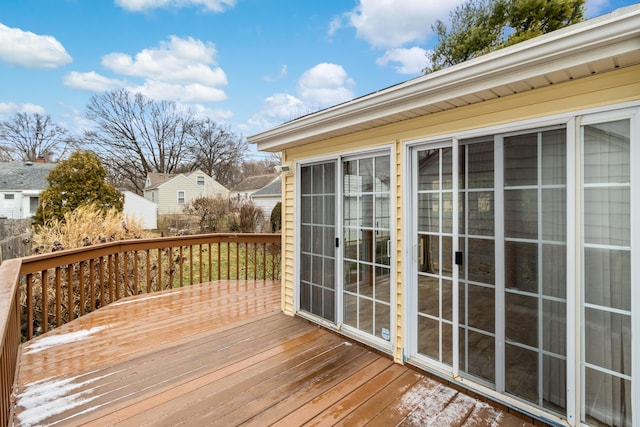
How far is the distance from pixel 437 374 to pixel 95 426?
240cm

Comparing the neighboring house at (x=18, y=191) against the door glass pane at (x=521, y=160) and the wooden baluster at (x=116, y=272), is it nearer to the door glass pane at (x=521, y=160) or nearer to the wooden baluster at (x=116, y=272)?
the wooden baluster at (x=116, y=272)

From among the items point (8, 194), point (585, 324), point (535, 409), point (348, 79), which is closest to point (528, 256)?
point (585, 324)

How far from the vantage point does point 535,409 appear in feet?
6.51

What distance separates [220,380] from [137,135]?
24.3 meters

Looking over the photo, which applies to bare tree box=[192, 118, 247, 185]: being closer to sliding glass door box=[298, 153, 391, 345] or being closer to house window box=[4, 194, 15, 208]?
house window box=[4, 194, 15, 208]

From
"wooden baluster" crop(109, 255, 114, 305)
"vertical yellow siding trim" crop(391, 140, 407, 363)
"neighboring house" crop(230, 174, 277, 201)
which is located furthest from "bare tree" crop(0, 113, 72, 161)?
"vertical yellow siding trim" crop(391, 140, 407, 363)

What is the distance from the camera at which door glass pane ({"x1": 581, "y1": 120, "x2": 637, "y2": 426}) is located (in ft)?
5.56

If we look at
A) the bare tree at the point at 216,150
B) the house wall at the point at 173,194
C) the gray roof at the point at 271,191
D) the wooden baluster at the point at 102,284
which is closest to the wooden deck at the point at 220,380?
the wooden baluster at the point at 102,284

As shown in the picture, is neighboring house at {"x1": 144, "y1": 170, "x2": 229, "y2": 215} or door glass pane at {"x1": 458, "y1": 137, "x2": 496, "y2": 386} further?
neighboring house at {"x1": 144, "y1": 170, "x2": 229, "y2": 215}

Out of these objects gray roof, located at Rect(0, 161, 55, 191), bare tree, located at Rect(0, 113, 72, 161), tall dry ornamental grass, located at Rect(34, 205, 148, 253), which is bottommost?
tall dry ornamental grass, located at Rect(34, 205, 148, 253)

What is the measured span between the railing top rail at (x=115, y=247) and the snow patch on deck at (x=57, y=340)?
71cm

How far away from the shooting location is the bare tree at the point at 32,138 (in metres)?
20.0

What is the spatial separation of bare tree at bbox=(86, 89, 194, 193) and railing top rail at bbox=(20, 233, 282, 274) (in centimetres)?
2055

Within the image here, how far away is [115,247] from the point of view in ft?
13.8
